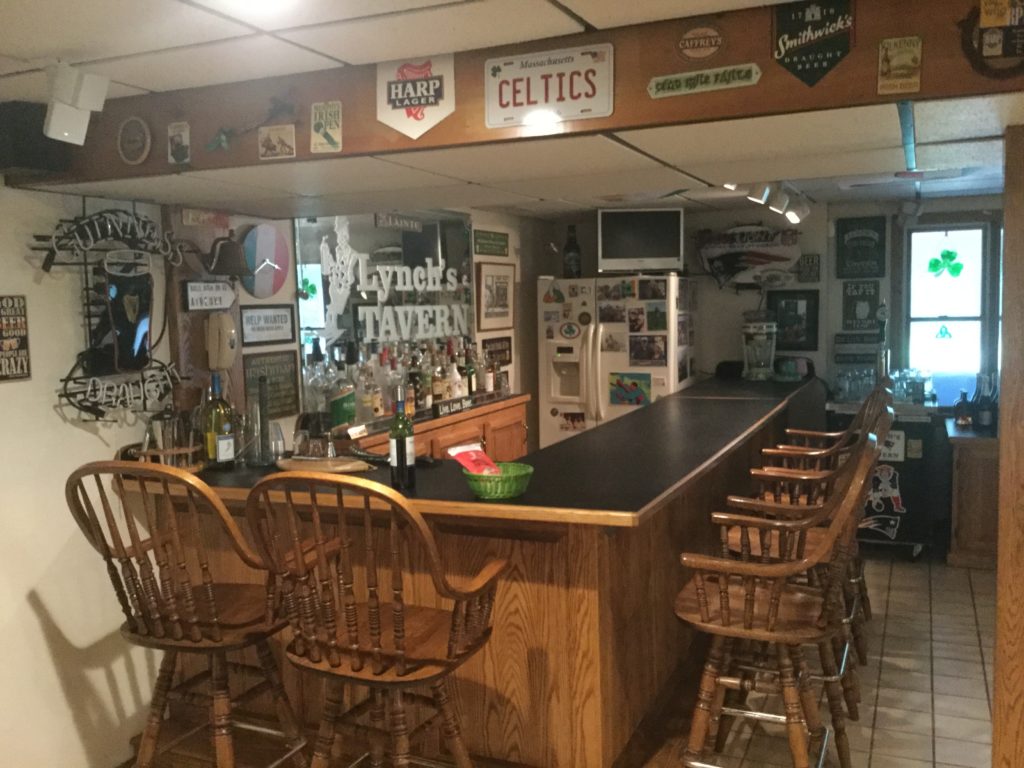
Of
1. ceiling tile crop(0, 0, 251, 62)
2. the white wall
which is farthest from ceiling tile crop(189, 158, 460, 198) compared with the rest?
the white wall

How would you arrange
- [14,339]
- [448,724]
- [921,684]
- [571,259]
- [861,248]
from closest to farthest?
1. [448,724]
2. [14,339]
3. [921,684]
4. [861,248]
5. [571,259]

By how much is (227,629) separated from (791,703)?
1540mm

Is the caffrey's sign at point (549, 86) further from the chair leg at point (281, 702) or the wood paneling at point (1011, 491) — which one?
the chair leg at point (281, 702)

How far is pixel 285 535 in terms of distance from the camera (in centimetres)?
276

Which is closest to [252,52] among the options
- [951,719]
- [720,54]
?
[720,54]

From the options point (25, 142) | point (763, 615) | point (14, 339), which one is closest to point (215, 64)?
point (25, 142)

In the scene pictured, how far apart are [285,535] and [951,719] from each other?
239 cm

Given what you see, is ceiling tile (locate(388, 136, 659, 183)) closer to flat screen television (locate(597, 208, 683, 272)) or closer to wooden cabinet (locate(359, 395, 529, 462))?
wooden cabinet (locate(359, 395, 529, 462))

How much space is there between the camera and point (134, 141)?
2383 mm

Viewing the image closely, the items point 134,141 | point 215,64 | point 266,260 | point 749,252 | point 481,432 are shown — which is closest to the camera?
point 215,64

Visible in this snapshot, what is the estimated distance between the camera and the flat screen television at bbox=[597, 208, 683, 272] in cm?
548

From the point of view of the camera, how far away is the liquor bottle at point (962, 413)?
5027 mm

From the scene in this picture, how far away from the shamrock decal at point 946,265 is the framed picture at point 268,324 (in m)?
4.12

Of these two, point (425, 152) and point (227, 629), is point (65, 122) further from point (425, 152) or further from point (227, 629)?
point (227, 629)
